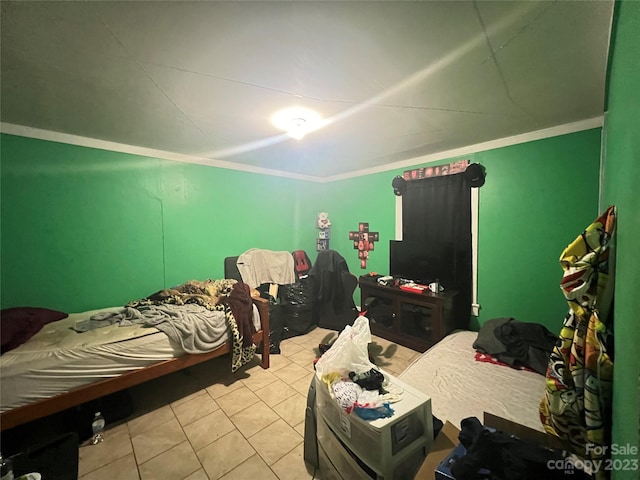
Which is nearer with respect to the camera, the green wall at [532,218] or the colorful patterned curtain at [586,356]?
the colorful patterned curtain at [586,356]

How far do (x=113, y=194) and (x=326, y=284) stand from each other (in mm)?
2543

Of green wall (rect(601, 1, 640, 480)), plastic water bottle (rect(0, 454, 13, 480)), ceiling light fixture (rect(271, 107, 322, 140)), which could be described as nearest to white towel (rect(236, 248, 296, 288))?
ceiling light fixture (rect(271, 107, 322, 140))

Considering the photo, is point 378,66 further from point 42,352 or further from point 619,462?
point 42,352

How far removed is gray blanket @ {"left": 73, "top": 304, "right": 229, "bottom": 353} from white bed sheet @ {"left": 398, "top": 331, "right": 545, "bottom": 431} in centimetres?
158

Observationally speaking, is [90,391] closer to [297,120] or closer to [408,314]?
[297,120]

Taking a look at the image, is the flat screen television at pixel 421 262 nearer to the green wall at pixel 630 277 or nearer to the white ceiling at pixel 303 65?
the white ceiling at pixel 303 65

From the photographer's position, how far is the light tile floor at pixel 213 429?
54.8 inches

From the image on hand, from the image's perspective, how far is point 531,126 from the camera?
2123 millimetres

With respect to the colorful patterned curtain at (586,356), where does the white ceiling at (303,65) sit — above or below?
above

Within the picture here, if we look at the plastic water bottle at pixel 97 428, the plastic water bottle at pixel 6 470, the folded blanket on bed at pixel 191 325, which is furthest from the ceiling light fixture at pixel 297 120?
the plastic water bottle at pixel 97 428

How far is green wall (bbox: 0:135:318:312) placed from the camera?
2037 millimetres

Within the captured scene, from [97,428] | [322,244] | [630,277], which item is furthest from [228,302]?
[630,277]

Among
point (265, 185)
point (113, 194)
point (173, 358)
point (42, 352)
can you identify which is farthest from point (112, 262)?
point (265, 185)

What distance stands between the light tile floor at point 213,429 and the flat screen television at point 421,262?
103 cm
